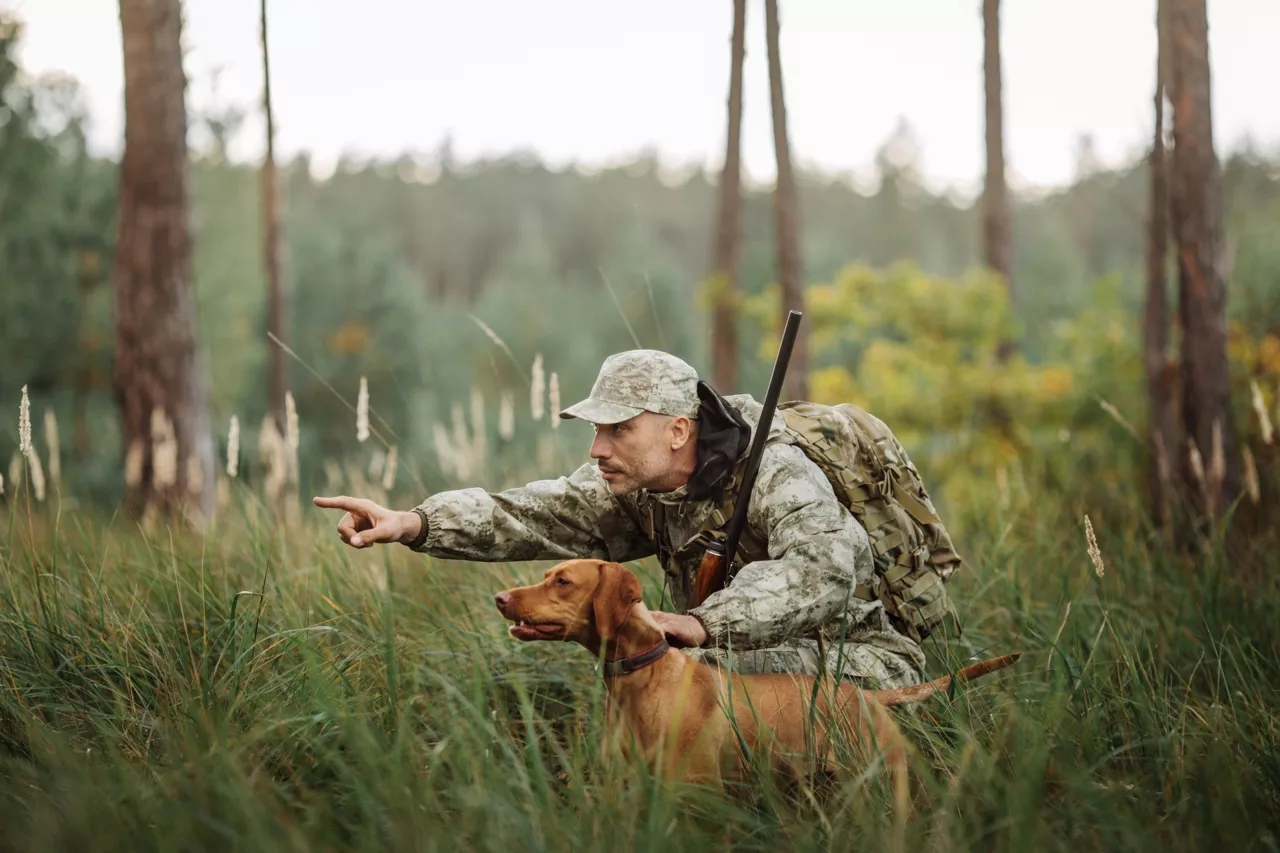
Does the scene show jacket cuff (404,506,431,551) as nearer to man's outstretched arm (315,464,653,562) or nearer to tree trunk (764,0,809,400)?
man's outstretched arm (315,464,653,562)

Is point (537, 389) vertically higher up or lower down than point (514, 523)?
higher up

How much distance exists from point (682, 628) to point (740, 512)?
1.84ft

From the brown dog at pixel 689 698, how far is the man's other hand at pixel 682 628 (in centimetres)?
4

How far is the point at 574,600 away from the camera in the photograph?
291cm

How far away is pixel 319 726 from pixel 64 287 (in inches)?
778

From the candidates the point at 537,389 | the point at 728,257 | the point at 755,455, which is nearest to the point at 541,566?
the point at 537,389

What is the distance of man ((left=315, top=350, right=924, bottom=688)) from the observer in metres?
3.19

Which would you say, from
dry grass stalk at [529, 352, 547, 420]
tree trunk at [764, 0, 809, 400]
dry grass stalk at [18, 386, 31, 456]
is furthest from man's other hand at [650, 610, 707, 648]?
tree trunk at [764, 0, 809, 400]

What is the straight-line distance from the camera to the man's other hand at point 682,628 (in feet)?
9.78

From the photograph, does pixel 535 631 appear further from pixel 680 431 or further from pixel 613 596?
pixel 680 431

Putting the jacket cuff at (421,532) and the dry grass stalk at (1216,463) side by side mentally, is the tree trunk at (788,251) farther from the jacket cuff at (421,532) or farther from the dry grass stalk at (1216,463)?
the jacket cuff at (421,532)

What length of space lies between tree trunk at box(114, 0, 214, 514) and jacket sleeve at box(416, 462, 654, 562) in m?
4.72

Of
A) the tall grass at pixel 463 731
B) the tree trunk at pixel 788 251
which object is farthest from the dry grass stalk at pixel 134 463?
the tree trunk at pixel 788 251

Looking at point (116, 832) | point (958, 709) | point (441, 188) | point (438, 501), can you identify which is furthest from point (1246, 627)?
point (441, 188)
